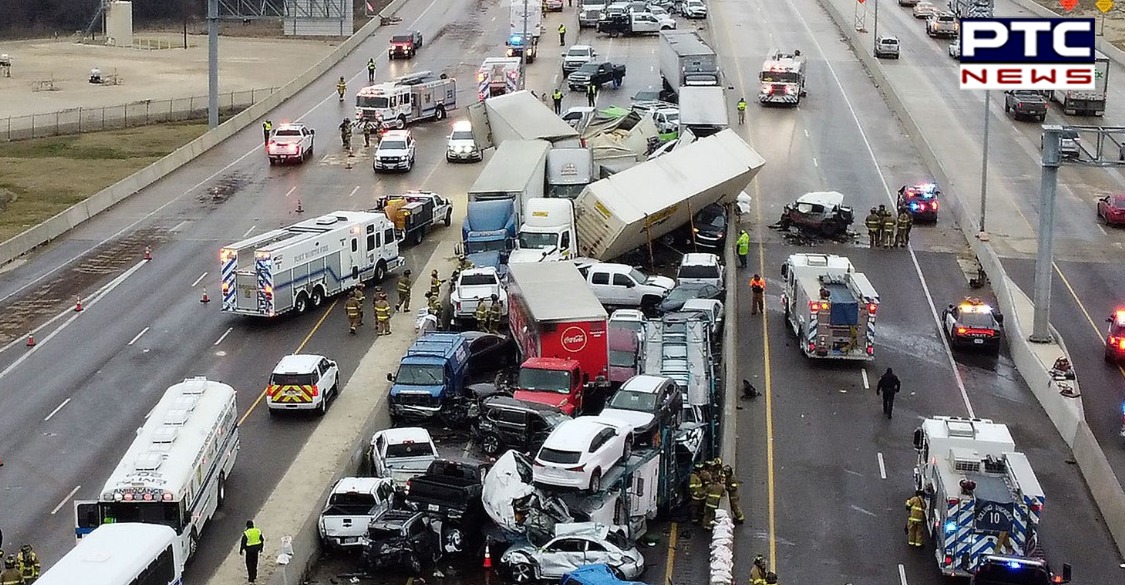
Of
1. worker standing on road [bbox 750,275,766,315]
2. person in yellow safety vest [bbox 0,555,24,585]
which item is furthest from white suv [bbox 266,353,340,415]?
worker standing on road [bbox 750,275,766,315]

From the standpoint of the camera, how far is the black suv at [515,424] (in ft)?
127

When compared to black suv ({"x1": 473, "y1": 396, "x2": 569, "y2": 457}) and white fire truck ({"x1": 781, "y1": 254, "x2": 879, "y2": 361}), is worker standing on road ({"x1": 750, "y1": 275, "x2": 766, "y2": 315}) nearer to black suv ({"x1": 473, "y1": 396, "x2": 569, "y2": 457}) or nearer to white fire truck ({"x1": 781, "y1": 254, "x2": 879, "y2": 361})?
white fire truck ({"x1": 781, "y1": 254, "x2": 879, "y2": 361})

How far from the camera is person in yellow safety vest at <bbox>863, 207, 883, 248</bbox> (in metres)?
59.1

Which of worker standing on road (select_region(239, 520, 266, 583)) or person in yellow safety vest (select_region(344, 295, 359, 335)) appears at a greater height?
worker standing on road (select_region(239, 520, 266, 583))

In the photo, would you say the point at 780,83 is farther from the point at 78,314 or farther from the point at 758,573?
the point at 758,573

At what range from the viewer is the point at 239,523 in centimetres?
3559

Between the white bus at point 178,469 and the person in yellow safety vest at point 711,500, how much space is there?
1075 centimetres

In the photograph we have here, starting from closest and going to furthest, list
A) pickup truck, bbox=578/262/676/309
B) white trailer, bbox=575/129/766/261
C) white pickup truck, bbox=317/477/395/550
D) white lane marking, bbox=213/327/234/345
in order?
white pickup truck, bbox=317/477/395/550, white lane marking, bbox=213/327/234/345, pickup truck, bbox=578/262/676/309, white trailer, bbox=575/129/766/261

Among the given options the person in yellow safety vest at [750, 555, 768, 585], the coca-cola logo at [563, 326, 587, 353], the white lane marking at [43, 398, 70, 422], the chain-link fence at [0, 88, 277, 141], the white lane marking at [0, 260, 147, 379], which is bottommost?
the chain-link fence at [0, 88, 277, 141]

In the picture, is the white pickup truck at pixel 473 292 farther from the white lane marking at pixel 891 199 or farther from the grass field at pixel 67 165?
the grass field at pixel 67 165

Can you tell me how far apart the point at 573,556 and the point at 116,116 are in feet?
231

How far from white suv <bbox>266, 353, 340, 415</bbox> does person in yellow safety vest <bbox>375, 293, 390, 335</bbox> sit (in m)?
6.14

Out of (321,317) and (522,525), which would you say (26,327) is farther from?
(522,525)

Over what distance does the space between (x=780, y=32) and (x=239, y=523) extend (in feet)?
262
